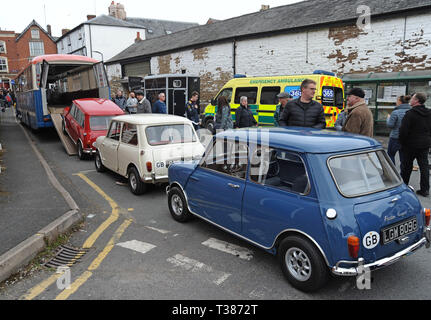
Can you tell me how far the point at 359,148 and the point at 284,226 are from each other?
120 centimetres

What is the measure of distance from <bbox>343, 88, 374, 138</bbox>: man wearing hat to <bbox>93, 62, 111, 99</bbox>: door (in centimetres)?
1114

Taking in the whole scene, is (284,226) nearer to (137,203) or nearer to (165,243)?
(165,243)

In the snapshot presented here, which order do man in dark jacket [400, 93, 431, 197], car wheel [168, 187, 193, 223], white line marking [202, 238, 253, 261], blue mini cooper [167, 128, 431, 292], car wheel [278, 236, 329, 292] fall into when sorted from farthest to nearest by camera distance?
man in dark jacket [400, 93, 431, 197]
car wheel [168, 187, 193, 223]
white line marking [202, 238, 253, 261]
car wheel [278, 236, 329, 292]
blue mini cooper [167, 128, 431, 292]

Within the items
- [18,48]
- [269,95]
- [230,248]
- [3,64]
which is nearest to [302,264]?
[230,248]

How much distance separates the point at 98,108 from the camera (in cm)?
1057

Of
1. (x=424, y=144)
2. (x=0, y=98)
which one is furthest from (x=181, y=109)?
(x=0, y=98)

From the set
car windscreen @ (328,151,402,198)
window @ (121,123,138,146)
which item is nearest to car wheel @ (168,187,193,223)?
window @ (121,123,138,146)

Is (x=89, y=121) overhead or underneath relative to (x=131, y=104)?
underneath

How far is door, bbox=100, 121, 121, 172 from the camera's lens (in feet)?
25.4

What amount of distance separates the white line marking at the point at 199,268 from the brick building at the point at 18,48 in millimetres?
62959

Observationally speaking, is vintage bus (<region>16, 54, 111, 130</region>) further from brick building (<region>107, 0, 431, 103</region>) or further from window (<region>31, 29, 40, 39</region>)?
window (<region>31, 29, 40, 39</region>)

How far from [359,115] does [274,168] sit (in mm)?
2661

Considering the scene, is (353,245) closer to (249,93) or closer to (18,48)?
(249,93)

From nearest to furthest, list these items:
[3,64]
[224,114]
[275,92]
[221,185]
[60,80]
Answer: [221,185] → [224,114] → [275,92] → [60,80] → [3,64]
